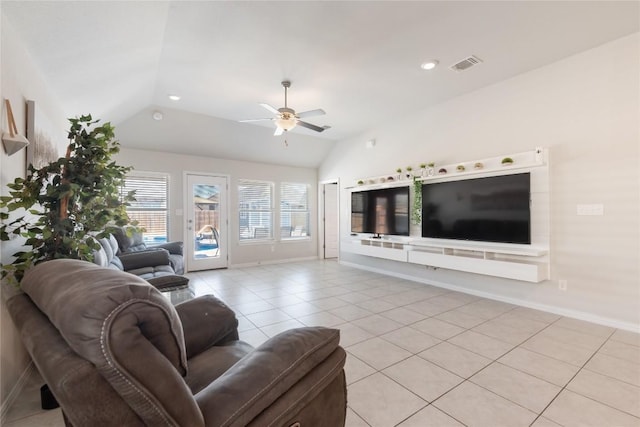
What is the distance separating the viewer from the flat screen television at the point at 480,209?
134 inches

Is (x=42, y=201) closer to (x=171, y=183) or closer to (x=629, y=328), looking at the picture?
(x=171, y=183)

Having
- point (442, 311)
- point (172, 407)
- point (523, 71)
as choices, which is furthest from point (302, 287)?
point (523, 71)

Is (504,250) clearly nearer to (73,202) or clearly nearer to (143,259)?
(73,202)

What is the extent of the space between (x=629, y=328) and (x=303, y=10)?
14.4 ft

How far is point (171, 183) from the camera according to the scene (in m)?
5.52

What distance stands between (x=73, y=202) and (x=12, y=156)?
45cm

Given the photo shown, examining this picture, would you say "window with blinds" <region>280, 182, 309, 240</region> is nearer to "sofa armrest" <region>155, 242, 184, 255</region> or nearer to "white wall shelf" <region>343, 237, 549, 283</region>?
"white wall shelf" <region>343, 237, 549, 283</region>

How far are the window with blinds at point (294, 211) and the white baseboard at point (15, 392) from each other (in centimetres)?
517

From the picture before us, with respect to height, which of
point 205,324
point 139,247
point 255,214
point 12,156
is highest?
point 12,156

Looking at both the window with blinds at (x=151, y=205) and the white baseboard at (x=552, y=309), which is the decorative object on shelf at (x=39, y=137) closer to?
the window with blinds at (x=151, y=205)

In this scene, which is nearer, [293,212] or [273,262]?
[273,262]

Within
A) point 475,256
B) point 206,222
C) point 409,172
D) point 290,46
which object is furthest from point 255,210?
point 475,256

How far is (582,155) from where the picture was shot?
10.2 ft

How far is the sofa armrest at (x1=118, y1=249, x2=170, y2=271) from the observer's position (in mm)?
3387
